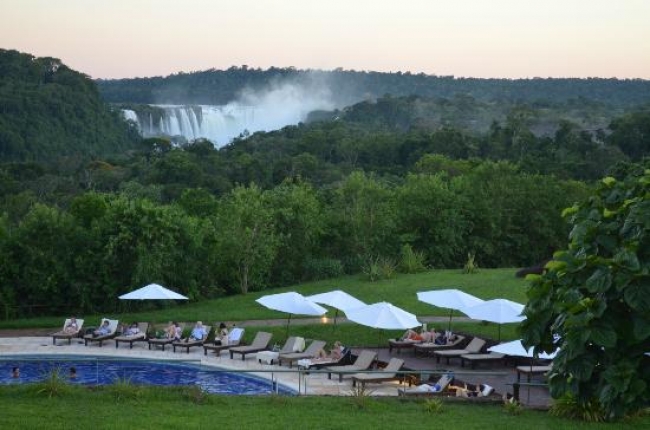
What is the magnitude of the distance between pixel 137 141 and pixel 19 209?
69.8 meters

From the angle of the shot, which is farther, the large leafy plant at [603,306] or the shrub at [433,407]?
the shrub at [433,407]

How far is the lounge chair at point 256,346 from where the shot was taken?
2038cm

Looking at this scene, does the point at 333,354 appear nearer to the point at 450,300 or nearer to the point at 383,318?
the point at 383,318

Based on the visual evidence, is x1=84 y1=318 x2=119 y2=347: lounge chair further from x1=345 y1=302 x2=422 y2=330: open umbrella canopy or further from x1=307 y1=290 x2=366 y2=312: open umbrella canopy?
x1=345 y1=302 x2=422 y2=330: open umbrella canopy

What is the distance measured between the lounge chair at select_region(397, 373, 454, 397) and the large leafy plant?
242 inches

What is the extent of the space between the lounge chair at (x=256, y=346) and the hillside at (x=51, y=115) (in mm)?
80591

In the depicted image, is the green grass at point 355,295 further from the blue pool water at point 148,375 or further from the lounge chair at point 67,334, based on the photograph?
the blue pool water at point 148,375

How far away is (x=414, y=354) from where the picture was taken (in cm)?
2084

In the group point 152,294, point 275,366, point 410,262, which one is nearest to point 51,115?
point 410,262

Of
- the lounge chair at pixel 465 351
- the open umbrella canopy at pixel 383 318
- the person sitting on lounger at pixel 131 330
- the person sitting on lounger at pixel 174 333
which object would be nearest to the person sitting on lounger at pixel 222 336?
the person sitting on lounger at pixel 174 333

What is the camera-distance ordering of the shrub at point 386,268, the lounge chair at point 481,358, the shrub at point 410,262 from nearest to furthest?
the lounge chair at point 481,358 < the shrub at point 386,268 < the shrub at point 410,262

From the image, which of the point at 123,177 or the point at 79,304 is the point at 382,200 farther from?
the point at 123,177

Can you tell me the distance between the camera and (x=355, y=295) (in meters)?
27.7

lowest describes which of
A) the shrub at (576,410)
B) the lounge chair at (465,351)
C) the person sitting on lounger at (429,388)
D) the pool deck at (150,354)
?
the pool deck at (150,354)
